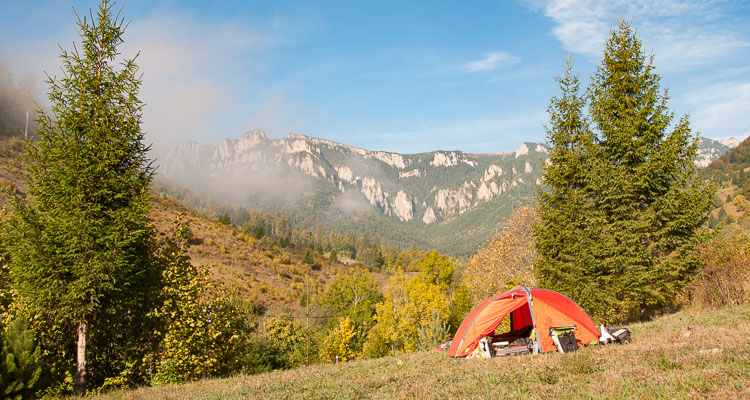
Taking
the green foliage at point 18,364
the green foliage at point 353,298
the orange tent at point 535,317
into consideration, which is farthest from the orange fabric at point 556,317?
the green foliage at point 353,298

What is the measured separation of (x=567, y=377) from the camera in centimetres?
662

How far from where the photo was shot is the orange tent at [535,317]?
10891 mm

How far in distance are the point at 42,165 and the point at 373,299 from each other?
115 ft

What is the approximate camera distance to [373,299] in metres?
42.2

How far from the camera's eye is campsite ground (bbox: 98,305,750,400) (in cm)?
550

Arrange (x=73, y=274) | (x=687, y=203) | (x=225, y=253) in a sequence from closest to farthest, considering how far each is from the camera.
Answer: (x=73, y=274) → (x=687, y=203) → (x=225, y=253)

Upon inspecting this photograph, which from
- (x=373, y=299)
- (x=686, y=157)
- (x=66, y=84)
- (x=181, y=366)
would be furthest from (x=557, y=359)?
(x=373, y=299)

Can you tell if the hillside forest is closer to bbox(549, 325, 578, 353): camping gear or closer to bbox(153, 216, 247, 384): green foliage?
bbox(153, 216, 247, 384): green foliage

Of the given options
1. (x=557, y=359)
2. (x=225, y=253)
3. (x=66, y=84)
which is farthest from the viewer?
(x=225, y=253)

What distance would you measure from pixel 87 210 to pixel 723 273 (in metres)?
19.8

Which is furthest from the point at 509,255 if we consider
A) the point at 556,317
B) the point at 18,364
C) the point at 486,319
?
the point at 18,364

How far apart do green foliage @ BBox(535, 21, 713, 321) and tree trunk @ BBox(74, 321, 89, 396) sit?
1551cm

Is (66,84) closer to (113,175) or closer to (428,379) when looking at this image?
(113,175)

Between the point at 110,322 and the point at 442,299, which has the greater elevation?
the point at 110,322
